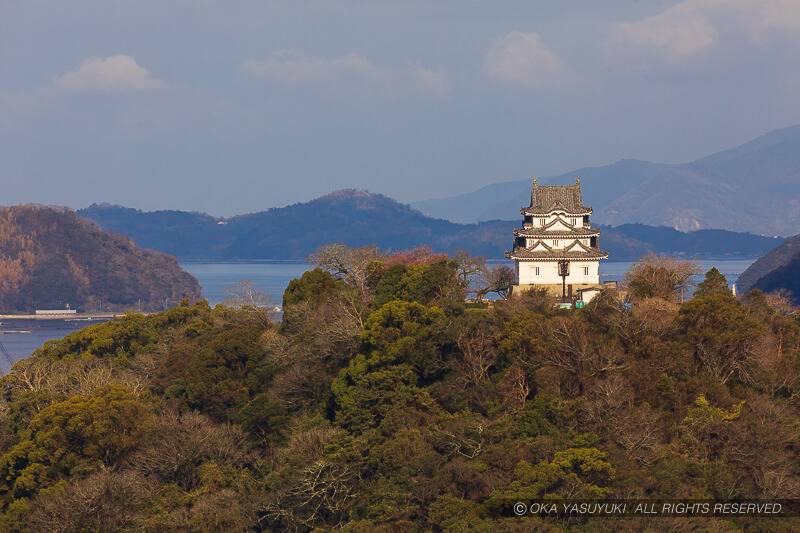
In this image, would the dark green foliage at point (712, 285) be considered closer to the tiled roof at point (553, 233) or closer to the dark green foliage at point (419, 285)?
the tiled roof at point (553, 233)

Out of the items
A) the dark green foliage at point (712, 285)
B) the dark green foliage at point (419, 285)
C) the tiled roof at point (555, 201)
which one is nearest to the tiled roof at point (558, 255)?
the tiled roof at point (555, 201)

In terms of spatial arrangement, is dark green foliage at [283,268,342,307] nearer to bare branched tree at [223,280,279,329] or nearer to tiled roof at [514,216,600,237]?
bare branched tree at [223,280,279,329]

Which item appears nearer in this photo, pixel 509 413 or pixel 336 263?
pixel 509 413

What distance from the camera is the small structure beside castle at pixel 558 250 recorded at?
151 feet

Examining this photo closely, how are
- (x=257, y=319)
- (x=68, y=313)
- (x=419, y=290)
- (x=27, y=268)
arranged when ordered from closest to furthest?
1. (x=419, y=290)
2. (x=257, y=319)
3. (x=68, y=313)
4. (x=27, y=268)

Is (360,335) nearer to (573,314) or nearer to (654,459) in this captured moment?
(573,314)

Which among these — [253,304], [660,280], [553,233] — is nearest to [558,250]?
[553,233]

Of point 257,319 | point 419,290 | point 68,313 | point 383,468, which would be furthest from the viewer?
point 68,313

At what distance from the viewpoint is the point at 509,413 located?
33688 mm

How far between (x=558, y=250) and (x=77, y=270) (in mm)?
145181

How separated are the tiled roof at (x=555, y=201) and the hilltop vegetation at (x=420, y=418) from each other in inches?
195

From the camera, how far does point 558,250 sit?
4631cm

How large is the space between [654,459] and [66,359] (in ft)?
77.6

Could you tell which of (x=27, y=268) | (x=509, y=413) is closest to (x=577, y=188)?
(x=509, y=413)
